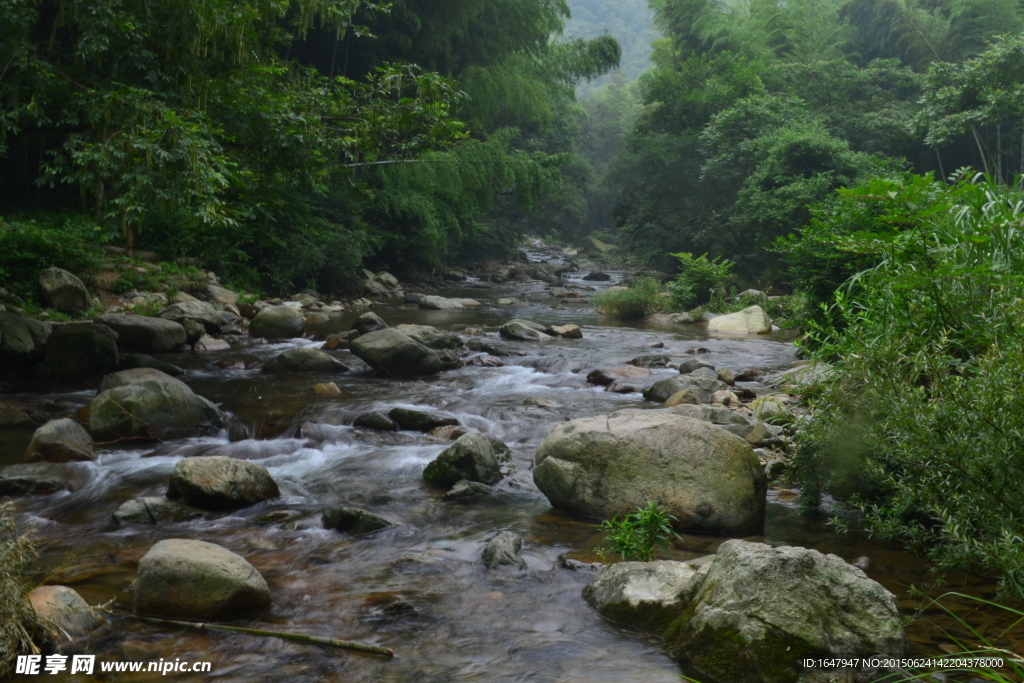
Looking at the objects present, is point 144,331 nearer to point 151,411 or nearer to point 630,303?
point 151,411

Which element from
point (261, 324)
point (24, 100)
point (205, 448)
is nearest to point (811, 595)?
point (205, 448)

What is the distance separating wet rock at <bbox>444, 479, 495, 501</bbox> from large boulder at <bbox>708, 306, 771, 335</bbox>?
12115mm

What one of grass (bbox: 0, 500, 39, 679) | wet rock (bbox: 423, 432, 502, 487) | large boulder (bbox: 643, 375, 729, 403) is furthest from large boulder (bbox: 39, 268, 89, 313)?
grass (bbox: 0, 500, 39, 679)

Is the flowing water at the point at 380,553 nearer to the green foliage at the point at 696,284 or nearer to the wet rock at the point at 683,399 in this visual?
the wet rock at the point at 683,399

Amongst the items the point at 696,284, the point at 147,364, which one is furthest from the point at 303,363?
the point at 696,284

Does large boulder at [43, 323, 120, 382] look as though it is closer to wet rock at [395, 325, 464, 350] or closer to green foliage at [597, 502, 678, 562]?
wet rock at [395, 325, 464, 350]

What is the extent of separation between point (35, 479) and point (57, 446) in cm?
66

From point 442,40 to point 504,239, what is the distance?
41.2 feet

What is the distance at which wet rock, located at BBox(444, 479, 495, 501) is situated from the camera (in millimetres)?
5545

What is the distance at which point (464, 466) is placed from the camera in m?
5.86

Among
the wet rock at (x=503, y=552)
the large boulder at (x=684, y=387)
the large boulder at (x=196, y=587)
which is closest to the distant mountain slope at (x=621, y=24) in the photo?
the large boulder at (x=684, y=387)

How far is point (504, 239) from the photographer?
33375 millimetres

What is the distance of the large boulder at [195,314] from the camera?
1209 centimetres

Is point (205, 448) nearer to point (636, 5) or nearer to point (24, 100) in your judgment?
point (24, 100)
